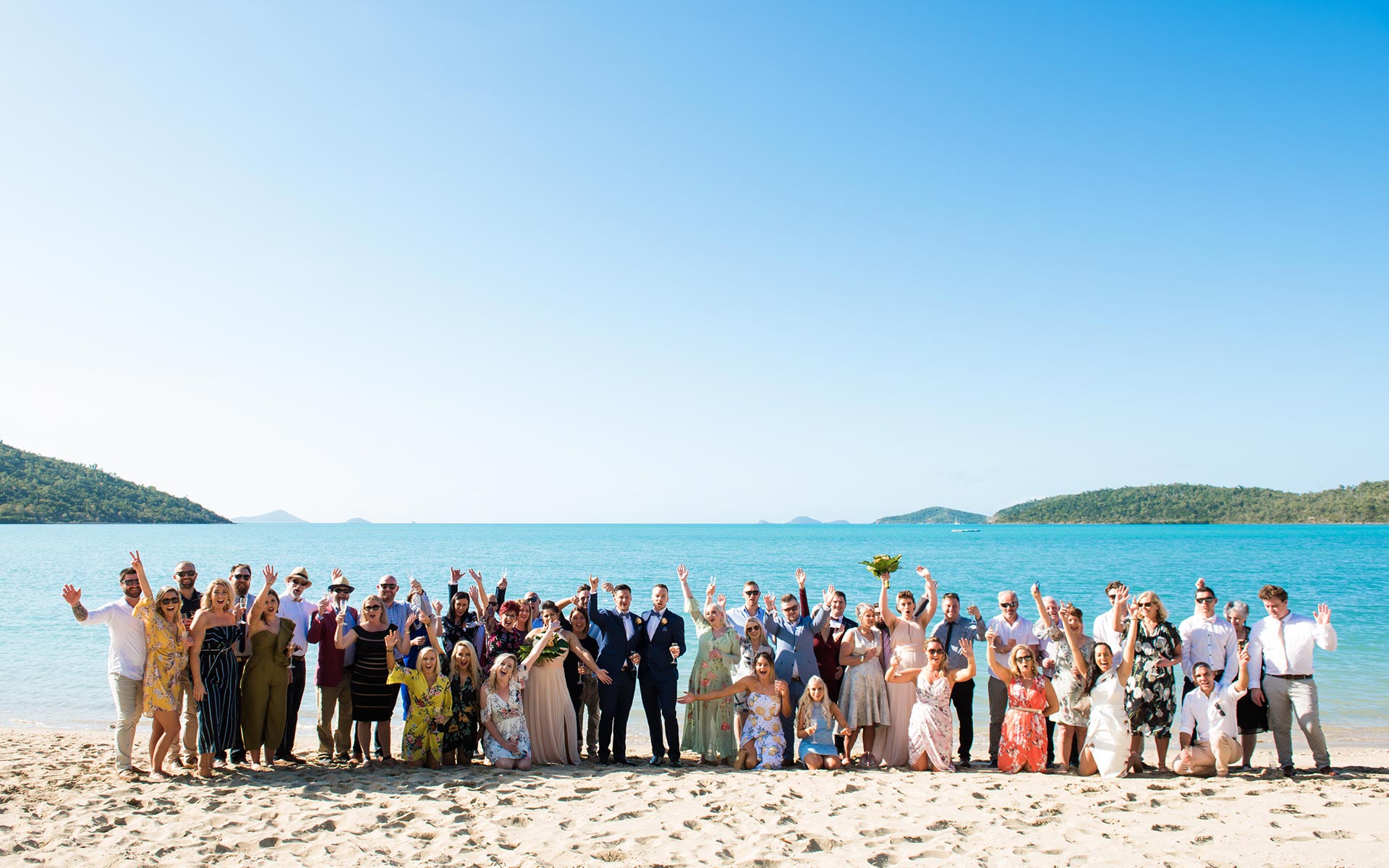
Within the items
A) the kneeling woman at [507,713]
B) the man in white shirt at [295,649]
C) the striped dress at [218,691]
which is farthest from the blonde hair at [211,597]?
the kneeling woman at [507,713]

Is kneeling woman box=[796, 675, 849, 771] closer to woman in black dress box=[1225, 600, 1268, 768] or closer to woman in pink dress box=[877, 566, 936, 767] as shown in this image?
woman in pink dress box=[877, 566, 936, 767]

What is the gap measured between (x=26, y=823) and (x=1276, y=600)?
10098mm

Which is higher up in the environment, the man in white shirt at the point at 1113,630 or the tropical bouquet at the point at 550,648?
the man in white shirt at the point at 1113,630

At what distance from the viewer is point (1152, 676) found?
679 cm

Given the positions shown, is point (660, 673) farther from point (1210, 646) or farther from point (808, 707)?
point (1210, 646)

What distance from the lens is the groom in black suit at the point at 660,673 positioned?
764 centimetres

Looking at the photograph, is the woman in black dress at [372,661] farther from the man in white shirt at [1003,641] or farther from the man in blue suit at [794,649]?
the man in white shirt at [1003,641]

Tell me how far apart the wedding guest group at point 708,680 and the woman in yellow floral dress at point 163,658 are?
0.06ft

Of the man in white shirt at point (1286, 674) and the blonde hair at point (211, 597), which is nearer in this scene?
the blonde hair at point (211, 597)

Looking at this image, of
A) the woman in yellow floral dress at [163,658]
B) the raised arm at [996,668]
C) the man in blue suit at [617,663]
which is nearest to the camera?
the woman in yellow floral dress at [163,658]

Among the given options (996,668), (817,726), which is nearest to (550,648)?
(817,726)

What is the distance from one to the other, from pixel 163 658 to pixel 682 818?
4.43m

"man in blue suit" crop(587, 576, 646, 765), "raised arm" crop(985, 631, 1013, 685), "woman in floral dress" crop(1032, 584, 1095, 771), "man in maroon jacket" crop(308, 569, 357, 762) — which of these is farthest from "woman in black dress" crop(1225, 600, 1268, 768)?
"man in maroon jacket" crop(308, 569, 357, 762)

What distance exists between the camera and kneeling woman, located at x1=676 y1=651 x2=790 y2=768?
7281 mm
